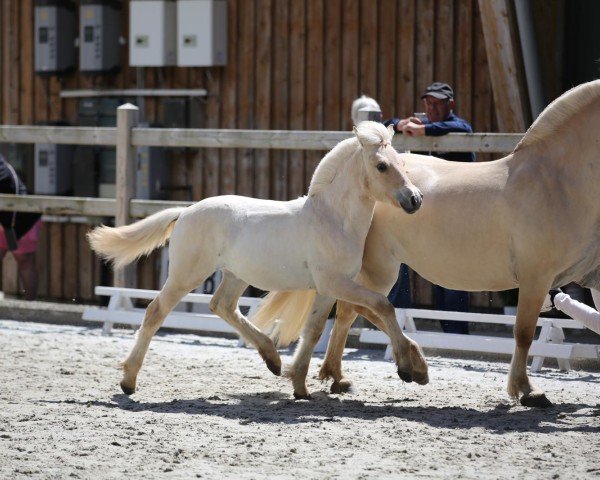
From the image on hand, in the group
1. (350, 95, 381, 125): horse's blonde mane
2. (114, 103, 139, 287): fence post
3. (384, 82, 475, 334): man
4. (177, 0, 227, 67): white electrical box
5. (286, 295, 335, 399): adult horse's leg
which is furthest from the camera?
(177, 0, 227, 67): white electrical box

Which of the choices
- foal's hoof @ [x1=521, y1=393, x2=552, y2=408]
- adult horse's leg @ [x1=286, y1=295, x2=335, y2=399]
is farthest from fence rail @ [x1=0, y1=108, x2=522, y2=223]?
foal's hoof @ [x1=521, y1=393, x2=552, y2=408]

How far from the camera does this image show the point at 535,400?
6645mm

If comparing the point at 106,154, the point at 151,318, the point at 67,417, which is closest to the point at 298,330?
the point at 151,318

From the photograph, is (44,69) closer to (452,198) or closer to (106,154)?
(106,154)

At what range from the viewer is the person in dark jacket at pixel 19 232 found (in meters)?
11.3

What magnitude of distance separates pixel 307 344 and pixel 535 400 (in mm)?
1322

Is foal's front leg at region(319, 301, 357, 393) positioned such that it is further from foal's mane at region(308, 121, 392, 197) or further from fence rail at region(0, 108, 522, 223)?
fence rail at region(0, 108, 522, 223)

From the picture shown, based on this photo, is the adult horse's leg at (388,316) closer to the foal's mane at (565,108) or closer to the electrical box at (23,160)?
the foal's mane at (565,108)

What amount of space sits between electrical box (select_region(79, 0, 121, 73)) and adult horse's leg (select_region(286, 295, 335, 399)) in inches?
247

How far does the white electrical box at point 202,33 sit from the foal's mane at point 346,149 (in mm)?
5284

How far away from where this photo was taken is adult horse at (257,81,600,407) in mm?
6641

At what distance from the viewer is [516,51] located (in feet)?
31.6

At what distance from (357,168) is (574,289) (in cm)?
367

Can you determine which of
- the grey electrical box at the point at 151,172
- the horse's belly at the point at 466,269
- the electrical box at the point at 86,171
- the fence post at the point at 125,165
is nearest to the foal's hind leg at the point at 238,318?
the horse's belly at the point at 466,269
